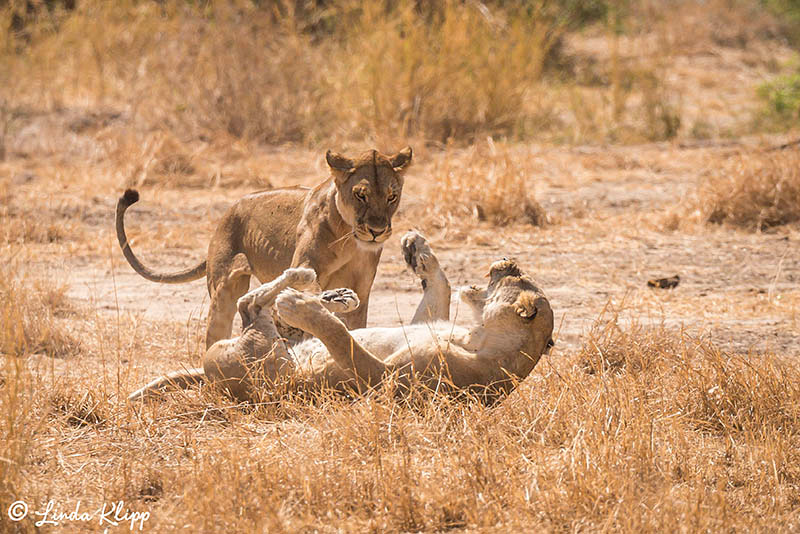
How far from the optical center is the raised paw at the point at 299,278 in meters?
4.07

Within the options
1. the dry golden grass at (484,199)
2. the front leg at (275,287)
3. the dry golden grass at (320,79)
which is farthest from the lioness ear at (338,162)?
the dry golden grass at (320,79)

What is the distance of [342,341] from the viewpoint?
3.76 metres

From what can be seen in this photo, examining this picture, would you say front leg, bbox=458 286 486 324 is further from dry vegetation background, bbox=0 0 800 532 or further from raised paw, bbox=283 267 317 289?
raised paw, bbox=283 267 317 289

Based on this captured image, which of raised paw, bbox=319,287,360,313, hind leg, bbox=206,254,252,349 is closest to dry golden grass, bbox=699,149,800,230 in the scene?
hind leg, bbox=206,254,252,349

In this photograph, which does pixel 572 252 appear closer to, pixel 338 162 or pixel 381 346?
pixel 338 162

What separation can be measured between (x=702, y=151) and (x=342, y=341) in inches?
312

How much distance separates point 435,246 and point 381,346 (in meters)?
3.60

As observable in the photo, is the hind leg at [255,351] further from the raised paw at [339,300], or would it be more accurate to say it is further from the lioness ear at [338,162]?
the lioness ear at [338,162]

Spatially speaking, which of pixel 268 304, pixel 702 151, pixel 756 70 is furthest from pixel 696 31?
pixel 268 304

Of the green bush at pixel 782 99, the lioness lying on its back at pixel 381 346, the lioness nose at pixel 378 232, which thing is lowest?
the green bush at pixel 782 99

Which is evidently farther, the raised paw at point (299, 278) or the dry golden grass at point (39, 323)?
the dry golden grass at point (39, 323)

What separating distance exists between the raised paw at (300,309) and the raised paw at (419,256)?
603 millimetres

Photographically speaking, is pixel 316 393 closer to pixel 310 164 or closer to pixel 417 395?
pixel 417 395

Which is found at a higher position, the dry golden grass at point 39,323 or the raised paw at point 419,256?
the raised paw at point 419,256
